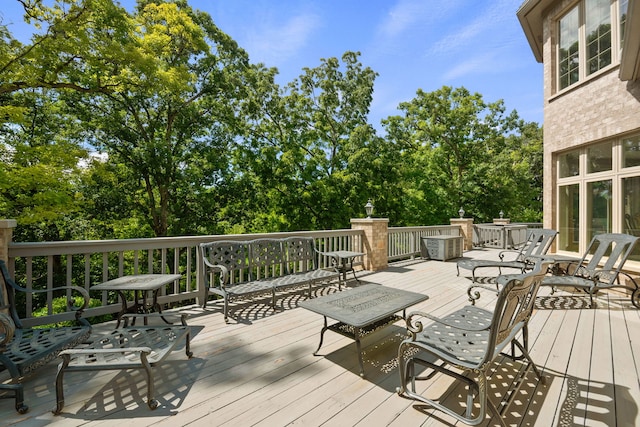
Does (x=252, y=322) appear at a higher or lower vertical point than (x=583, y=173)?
lower

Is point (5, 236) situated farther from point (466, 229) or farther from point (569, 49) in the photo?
point (466, 229)

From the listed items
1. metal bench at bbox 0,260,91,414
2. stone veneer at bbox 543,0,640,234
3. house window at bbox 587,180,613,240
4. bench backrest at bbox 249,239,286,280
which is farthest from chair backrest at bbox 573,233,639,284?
metal bench at bbox 0,260,91,414

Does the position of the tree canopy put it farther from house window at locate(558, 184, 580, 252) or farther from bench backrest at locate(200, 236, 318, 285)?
house window at locate(558, 184, 580, 252)

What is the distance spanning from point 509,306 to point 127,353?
9.24 ft

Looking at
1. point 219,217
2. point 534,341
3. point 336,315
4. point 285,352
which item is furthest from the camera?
point 219,217

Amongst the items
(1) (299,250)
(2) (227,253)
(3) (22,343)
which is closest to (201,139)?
(1) (299,250)

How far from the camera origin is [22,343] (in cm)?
224

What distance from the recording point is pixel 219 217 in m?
14.7

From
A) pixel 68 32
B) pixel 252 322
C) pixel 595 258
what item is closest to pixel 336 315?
pixel 252 322

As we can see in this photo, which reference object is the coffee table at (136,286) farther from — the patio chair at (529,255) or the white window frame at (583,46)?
the white window frame at (583,46)

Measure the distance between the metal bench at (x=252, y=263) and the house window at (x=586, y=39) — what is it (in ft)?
20.8

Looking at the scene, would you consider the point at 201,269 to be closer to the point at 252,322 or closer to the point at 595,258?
the point at 252,322

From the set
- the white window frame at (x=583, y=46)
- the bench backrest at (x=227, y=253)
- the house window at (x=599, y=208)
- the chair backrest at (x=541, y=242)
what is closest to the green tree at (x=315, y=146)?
the white window frame at (x=583, y=46)

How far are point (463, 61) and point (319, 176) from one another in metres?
8.69
